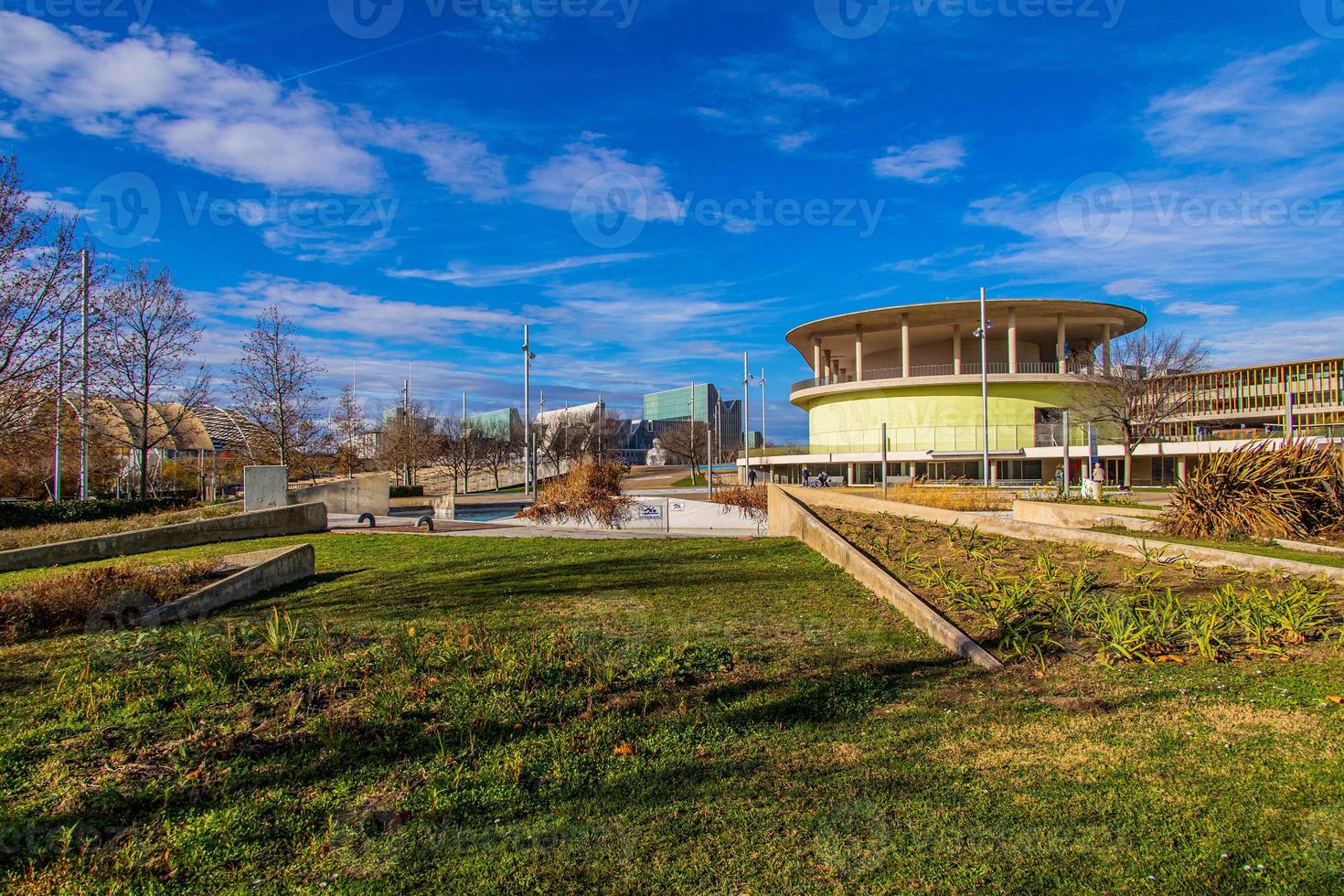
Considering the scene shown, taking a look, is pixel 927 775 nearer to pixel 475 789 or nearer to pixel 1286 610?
pixel 475 789

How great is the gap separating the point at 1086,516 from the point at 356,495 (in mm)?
24866

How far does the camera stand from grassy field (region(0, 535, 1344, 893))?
2953 mm

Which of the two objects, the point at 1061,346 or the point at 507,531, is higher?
the point at 1061,346

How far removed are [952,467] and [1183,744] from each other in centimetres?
4888

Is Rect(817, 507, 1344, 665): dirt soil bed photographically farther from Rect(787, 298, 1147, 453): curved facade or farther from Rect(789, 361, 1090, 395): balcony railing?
Rect(789, 361, 1090, 395): balcony railing

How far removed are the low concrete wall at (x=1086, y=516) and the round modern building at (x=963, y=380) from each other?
30.6 m

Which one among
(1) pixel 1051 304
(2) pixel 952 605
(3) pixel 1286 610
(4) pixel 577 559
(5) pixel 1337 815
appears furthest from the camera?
(1) pixel 1051 304

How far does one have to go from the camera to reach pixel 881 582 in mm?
8344

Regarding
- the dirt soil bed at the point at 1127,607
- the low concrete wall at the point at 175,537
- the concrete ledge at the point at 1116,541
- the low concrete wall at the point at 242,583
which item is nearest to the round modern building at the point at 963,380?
the concrete ledge at the point at 1116,541

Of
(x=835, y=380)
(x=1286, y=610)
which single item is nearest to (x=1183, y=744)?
(x=1286, y=610)

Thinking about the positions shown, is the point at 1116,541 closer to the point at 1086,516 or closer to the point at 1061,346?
the point at 1086,516

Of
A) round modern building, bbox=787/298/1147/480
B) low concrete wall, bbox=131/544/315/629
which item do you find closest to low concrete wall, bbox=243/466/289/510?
low concrete wall, bbox=131/544/315/629

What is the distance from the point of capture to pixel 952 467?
4997cm

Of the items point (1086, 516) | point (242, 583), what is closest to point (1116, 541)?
point (1086, 516)
